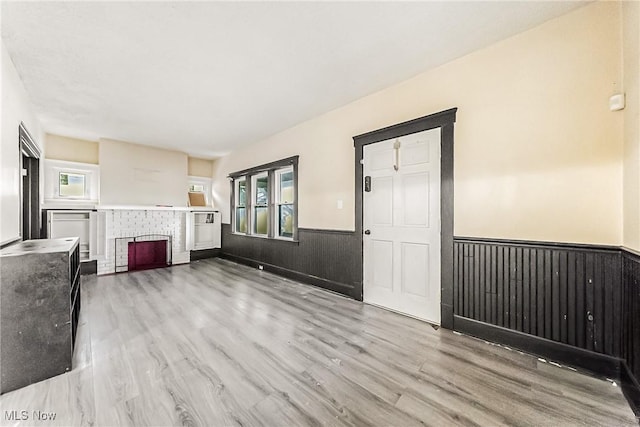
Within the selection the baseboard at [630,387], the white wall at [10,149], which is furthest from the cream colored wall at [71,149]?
the baseboard at [630,387]

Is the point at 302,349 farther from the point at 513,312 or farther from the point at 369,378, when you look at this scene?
the point at 513,312

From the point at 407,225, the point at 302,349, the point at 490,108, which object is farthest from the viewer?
the point at 407,225

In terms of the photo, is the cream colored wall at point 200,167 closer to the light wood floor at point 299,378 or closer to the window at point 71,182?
the window at point 71,182

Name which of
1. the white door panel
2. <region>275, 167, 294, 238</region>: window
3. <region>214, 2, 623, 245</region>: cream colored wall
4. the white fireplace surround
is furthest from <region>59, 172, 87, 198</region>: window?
<region>214, 2, 623, 245</region>: cream colored wall

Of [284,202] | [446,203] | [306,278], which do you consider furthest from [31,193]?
[446,203]

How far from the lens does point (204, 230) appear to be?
21.7 feet

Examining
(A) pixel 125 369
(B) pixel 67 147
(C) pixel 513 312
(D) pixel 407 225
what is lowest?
(A) pixel 125 369

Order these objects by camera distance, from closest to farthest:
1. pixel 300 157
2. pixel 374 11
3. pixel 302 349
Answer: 1. pixel 374 11
2. pixel 302 349
3. pixel 300 157

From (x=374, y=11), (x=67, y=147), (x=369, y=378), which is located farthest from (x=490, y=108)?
(x=67, y=147)

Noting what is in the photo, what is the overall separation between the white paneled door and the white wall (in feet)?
12.2

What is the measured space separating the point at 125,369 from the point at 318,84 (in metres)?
3.39

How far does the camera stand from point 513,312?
88.7 inches

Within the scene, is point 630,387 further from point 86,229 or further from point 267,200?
point 86,229

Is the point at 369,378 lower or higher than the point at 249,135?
lower
